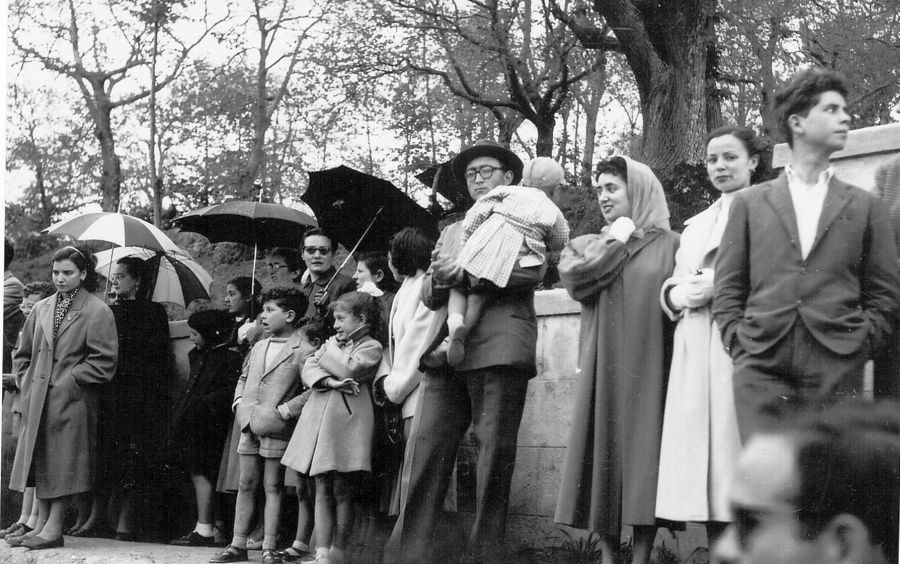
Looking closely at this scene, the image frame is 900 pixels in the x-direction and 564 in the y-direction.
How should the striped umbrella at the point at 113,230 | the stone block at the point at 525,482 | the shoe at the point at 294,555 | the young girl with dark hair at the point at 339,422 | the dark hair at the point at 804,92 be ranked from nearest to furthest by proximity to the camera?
the dark hair at the point at 804,92 < the young girl with dark hair at the point at 339,422 < the stone block at the point at 525,482 < the shoe at the point at 294,555 < the striped umbrella at the point at 113,230

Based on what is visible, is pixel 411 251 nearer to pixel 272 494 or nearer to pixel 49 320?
pixel 272 494

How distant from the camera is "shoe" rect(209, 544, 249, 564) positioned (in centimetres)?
595

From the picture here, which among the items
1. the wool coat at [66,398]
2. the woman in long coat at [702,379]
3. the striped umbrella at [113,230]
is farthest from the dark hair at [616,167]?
the striped umbrella at [113,230]

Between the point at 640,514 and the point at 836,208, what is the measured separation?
134cm

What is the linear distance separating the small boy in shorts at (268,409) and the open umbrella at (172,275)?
185 cm

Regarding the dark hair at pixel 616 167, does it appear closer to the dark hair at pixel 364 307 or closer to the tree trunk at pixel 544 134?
the dark hair at pixel 364 307

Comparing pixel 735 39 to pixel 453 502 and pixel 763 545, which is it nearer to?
pixel 453 502

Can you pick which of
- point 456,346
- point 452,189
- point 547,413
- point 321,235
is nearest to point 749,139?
point 456,346

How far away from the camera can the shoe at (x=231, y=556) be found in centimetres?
595

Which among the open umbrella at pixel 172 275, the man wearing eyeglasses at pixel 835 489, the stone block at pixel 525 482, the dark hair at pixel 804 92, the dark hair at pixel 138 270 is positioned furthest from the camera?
the open umbrella at pixel 172 275

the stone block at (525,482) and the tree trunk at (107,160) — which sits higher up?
the tree trunk at (107,160)

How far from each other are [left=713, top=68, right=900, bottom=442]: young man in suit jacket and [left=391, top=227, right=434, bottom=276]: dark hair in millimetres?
2069

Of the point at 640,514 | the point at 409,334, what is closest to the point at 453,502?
the point at 409,334

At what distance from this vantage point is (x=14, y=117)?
9.27 meters
